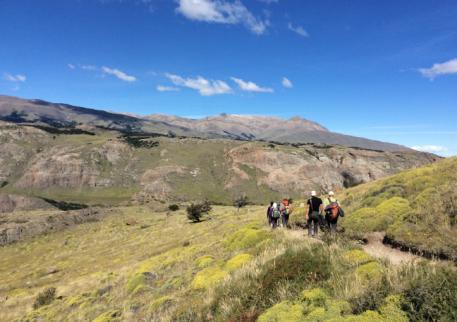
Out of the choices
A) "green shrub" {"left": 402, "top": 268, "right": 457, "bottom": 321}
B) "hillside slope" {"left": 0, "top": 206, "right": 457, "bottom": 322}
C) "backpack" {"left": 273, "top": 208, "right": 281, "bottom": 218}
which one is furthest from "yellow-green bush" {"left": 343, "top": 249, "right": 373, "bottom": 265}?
"backpack" {"left": 273, "top": 208, "right": 281, "bottom": 218}

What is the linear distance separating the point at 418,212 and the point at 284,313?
1006 cm

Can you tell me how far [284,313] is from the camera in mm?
6270

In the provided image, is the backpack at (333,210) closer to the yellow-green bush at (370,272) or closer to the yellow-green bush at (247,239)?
the yellow-green bush at (247,239)

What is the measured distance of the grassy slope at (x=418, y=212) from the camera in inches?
472

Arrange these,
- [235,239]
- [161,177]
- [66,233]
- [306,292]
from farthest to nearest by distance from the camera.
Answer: [161,177] → [66,233] → [235,239] → [306,292]

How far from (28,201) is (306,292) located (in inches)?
5736

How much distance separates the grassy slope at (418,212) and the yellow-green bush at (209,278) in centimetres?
680

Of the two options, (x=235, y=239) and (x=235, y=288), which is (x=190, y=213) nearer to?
(x=235, y=239)

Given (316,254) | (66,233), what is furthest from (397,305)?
(66,233)

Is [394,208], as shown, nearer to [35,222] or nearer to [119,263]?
[119,263]

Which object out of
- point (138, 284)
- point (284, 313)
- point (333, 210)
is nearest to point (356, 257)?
point (284, 313)

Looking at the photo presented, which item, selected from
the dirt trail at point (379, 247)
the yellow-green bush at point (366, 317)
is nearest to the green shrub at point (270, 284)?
the yellow-green bush at point (366, 317)

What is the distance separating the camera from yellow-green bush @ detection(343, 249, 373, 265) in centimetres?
828

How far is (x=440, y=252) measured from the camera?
1119 centimetres
